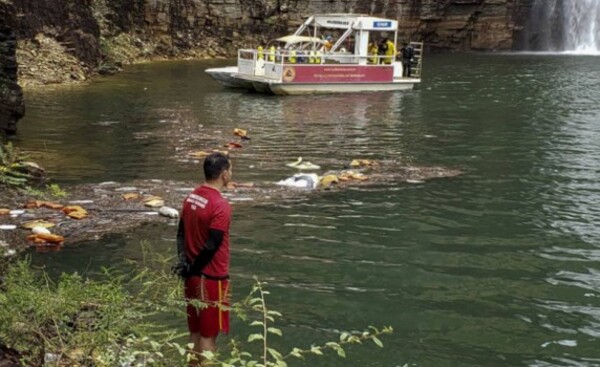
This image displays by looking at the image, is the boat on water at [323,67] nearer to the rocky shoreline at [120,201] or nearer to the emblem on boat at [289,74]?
the emblem on boat at [289,74]

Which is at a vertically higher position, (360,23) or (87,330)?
(360,23)

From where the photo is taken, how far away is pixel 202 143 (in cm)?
1845

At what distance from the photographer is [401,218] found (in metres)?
11.7

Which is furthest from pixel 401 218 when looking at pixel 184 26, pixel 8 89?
Answer: pixel 184 26

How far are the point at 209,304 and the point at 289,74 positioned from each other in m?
22.7

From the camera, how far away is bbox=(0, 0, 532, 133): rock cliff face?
99.5 ft

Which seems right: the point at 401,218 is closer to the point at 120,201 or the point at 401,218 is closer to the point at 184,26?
the point at 120,201

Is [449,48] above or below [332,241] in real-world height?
above

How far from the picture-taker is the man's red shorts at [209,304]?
584 centimetres

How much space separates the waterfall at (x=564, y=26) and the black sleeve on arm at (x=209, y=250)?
172ft

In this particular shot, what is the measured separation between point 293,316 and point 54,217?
4.94 m

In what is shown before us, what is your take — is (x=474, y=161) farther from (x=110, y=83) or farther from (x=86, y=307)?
(x=110, y=83)

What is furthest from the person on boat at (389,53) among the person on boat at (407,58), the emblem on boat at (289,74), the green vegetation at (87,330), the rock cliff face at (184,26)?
the green vegetation at (87,330)

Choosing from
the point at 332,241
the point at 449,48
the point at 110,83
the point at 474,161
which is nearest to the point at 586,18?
the point at 449,48
